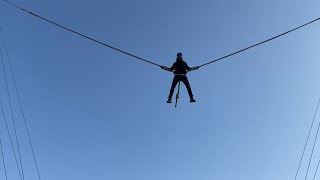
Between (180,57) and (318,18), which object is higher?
(180,57)

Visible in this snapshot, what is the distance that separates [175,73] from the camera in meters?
18.8

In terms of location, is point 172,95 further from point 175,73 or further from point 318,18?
point 318,18

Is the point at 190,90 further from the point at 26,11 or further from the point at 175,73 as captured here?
the point at 26,11

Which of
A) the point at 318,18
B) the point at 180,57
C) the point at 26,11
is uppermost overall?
the point at 26,11

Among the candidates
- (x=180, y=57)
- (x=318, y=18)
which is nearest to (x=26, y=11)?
(x=180, y=57)

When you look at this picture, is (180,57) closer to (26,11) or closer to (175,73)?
(175,73)

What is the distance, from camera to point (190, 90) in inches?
734

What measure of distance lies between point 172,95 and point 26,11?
6.30m

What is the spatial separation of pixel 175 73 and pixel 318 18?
17.5 feet

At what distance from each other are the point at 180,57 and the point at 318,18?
502 centimetres

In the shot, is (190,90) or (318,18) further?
(190,90)

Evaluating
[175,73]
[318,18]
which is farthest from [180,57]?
[318,18]

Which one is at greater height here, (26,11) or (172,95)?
(26,11)

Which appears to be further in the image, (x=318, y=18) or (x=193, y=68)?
(x=193, y=68)
